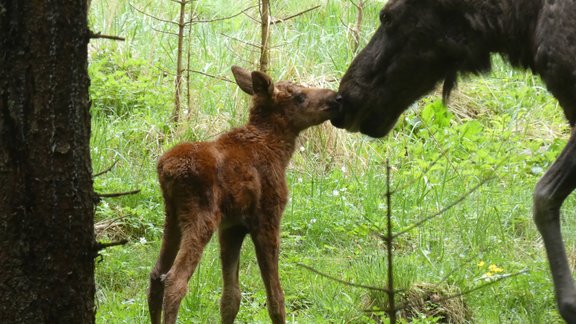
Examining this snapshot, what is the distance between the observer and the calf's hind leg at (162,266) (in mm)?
5672

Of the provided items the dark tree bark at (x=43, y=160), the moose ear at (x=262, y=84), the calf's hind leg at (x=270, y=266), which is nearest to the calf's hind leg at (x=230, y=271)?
the calf's hind leg at (x=270, y=266)

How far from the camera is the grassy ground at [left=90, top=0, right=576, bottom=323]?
6.52 meters

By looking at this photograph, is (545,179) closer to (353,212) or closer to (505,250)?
(505,250)

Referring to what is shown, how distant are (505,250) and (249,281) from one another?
197 cm

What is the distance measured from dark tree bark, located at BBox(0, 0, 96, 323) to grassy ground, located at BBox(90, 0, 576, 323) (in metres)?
1.59

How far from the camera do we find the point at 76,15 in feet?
12.6

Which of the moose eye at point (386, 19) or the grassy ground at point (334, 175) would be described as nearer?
the moose eye at point (386, 19)

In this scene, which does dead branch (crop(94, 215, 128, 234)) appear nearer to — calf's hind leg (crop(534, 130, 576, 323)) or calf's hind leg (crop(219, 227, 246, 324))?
calf's hind leg (crop(219, 227, 246, 324))

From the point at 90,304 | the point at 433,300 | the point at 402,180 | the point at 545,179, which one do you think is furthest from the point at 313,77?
the point at 90,304

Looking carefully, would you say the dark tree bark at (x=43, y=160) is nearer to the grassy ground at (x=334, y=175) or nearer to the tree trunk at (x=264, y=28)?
the grassy ground at (x=334, y=175)

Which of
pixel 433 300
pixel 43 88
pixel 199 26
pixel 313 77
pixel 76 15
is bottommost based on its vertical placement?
pixel 433 300

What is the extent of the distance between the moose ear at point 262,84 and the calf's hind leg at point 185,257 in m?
1.13

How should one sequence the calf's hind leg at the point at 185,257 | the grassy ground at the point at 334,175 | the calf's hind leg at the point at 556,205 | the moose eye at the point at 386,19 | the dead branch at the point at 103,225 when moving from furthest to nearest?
the dead branch at the point at 103,225, the grassy ground at the point at 334,175, the moose eye at the point at 386,19, the calf's hind leg at the point at 185,257, the calf's hind leg at the point at 556,205

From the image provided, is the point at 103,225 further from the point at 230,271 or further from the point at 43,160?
the point at 43,160
